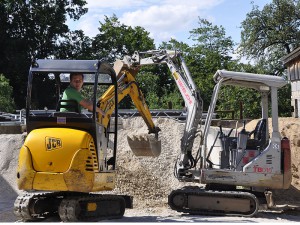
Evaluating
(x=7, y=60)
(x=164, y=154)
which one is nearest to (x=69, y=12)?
(x=7, y=60)

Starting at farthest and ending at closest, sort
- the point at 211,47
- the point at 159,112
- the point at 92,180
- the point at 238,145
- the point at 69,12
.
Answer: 1. the point at 211,47
2. the point at 69,12
3. the point at 159,112
4. the point at 238,145
5. the point at 92,180

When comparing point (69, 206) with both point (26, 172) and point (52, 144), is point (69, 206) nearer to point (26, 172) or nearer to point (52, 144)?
point (26, 172)

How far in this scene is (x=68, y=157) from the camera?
940cm

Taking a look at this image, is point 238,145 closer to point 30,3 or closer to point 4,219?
point 4,219

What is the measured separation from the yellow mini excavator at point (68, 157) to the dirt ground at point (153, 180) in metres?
0.94

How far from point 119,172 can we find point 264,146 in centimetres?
470

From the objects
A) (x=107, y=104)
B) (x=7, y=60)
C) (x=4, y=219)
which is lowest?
(x=4, y=219)

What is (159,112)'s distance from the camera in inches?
952

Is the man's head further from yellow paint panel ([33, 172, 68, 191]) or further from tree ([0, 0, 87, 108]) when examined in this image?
tree ([0, 0, 87, 108])

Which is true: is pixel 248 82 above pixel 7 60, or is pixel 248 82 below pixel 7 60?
below

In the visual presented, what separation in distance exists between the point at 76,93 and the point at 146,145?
348 centimetres

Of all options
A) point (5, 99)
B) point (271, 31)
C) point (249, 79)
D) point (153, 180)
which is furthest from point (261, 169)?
point (271, 31)

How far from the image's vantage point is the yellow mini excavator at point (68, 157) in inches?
370

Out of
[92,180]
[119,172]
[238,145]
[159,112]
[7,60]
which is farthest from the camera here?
[7,60]
